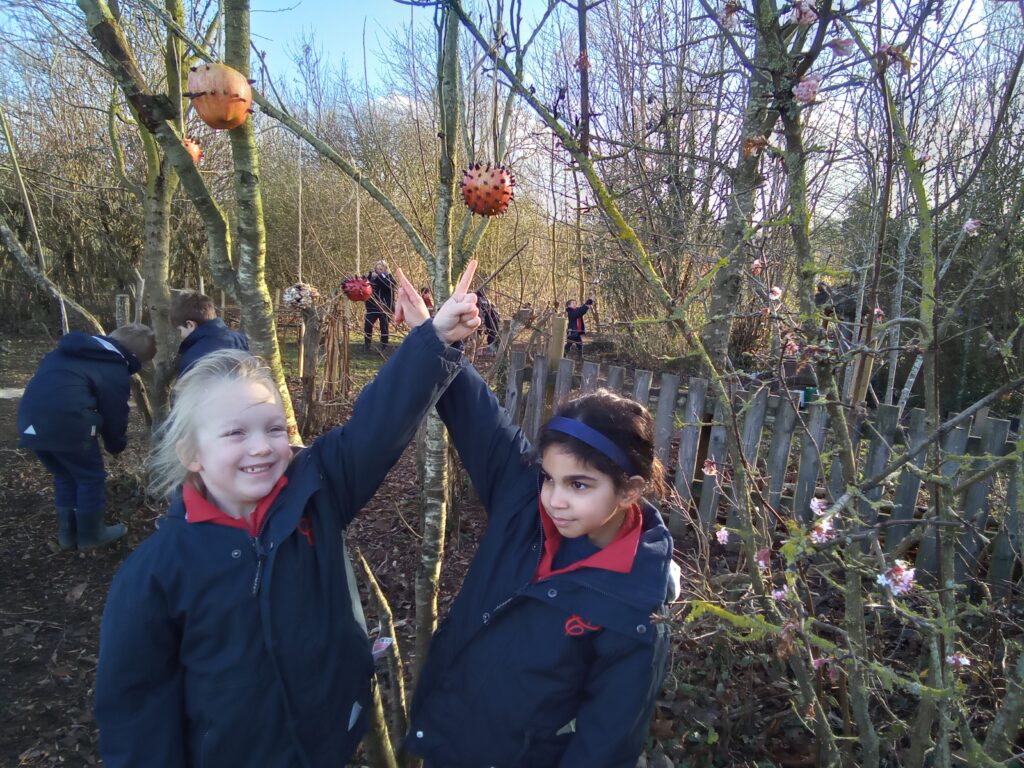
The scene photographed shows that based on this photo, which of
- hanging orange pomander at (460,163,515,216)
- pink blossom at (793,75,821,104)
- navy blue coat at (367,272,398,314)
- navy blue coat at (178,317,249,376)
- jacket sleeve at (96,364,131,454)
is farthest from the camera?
navy blue coat at (367,272,398,314)

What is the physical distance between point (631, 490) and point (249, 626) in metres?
0.92

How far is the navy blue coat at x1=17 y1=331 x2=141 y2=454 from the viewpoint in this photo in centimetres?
363

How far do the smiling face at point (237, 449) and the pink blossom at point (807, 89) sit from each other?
4.48 ft

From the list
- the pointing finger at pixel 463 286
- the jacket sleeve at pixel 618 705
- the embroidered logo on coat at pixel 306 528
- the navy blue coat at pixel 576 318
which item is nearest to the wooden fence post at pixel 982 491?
the jacket sleeve at pixel 618 705

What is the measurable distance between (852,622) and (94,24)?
240cm

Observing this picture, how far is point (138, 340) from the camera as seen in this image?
3.91 meters

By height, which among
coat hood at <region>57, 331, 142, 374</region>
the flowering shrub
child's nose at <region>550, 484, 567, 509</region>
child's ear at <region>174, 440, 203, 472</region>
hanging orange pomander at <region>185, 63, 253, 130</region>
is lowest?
child's nose at <region>550, 484, 567, 509</region>

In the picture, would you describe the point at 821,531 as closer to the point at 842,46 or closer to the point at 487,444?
the point at 487,444

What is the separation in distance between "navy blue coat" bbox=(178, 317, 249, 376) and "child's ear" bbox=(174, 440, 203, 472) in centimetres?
214

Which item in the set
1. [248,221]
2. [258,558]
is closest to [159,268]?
[248,221]

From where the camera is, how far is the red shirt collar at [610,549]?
4.75 ft

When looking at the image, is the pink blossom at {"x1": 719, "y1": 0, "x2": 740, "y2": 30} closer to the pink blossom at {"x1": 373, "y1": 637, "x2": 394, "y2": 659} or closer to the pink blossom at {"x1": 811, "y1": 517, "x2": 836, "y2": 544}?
the pink blossom at {"x1": 811, "y1": 517, "x2": 836, "y2": 544}

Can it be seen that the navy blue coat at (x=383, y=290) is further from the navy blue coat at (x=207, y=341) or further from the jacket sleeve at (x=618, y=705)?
the jacket sleeve at (x=618, y=705)

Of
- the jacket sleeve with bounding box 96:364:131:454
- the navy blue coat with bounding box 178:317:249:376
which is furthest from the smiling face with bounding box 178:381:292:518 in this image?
the jacket sleeve with bounding box 96:364:131:454
